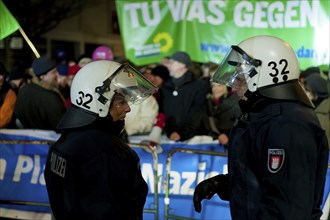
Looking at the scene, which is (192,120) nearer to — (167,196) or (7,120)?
(167,196)

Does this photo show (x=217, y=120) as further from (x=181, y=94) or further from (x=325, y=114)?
(x=325, y=114)

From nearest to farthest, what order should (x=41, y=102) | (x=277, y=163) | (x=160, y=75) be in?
1. (x=277, y=163)
2. (x=41, y=102)
3. (x=160, y=75)

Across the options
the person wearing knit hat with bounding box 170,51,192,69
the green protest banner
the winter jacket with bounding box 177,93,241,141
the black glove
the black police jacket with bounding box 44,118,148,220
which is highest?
the green protest banner

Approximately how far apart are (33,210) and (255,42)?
4.14 m

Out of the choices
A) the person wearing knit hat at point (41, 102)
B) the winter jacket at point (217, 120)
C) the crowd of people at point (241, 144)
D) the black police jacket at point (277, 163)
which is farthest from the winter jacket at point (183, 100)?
the black police jacket at point (277, 163)

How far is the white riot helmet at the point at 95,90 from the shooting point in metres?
2.91

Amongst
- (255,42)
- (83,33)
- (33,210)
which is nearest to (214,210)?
(33,210)

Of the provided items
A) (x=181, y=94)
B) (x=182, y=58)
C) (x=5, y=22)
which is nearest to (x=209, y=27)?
(x=182, y=58)

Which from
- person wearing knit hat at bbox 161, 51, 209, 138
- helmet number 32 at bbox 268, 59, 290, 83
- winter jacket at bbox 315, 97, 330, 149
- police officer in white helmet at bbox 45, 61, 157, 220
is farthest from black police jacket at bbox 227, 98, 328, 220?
person wearing knit hat at bbox 161, 51, 209, 138

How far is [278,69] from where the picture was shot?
9.34 feet

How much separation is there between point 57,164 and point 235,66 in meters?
1.19

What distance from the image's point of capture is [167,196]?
18.5ft

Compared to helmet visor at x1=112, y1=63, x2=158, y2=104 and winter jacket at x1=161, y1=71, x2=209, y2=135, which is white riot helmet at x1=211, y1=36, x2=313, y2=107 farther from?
winter jacket at x1=161, y1=71, x2=209, y2=135

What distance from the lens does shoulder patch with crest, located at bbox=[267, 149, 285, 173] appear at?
103 inches
